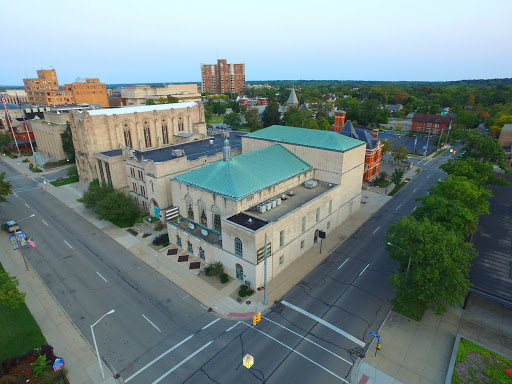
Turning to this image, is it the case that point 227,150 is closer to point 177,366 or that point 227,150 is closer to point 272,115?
point 177,366

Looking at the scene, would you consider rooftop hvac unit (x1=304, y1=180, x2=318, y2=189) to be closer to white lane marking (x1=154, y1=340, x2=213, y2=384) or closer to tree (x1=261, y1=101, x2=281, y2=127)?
white lane marking (x1=154, y1=340, x2=213, y2=384)

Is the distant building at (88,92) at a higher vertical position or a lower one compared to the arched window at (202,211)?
higher

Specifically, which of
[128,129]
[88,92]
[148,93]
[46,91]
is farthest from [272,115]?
[46,91]

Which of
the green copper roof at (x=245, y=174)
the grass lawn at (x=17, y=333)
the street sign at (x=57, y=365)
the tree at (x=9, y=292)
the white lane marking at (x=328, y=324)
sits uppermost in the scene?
the green copper roof at (x=245, y=174)

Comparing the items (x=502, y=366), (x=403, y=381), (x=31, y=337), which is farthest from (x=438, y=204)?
(x=31, y=337)

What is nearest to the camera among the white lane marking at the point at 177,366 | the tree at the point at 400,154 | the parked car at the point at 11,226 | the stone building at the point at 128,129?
the white lane marking at the point at 177,366

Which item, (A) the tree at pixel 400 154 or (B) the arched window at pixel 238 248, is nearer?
(B) the arched window at pixel 238 248

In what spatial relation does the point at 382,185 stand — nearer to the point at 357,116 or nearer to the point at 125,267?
the point at 125,267

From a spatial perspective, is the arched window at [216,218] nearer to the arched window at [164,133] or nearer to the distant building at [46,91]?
the arched window at [164,133]

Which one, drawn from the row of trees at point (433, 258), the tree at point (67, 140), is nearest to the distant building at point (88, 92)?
the tree at point (67, 140)
